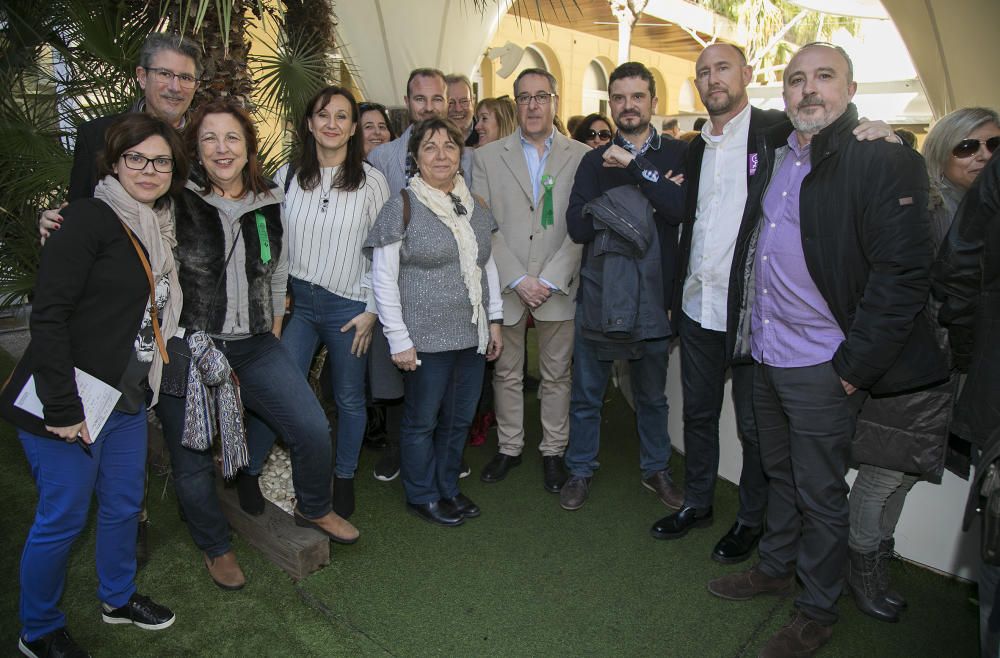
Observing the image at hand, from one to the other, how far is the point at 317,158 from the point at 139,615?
2120mm

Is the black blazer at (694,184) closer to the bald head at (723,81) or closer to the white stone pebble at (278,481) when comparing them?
the bald head at (723,81)

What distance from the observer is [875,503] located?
9.41 ft

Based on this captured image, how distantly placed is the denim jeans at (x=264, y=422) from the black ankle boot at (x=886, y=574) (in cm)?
246

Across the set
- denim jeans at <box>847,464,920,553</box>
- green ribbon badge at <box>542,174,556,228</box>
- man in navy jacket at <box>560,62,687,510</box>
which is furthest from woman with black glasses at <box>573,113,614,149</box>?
denim jeans at <box>847,464,920,553</box>

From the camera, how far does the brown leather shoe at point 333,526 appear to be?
3.38 meters

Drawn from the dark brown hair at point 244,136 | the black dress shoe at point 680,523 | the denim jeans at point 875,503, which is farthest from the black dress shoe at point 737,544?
the dark brown hair at point 244,136

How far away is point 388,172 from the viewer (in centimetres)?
394

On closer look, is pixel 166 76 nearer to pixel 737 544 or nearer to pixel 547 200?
pixel 547 200

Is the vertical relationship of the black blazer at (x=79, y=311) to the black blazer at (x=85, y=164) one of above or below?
below

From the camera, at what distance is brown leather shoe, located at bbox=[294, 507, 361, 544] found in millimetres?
3381

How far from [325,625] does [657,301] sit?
6.94 feet

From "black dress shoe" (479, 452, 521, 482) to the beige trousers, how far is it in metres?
0.11

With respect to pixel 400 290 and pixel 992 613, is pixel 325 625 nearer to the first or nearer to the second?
pixel 400 290

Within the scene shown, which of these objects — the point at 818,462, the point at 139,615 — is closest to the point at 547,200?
the point at 818,462
